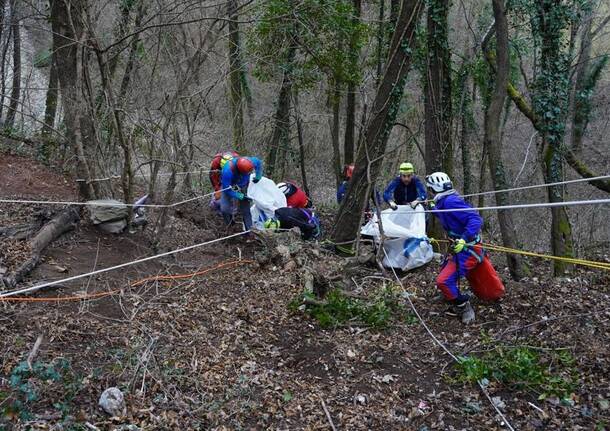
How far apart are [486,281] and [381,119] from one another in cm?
313

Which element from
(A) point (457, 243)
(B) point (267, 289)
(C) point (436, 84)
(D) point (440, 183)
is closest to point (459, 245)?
(A) point (457, 243)

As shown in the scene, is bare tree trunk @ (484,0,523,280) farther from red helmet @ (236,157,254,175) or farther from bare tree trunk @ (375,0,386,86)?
bare tree trunk @ (375,0,386,86)

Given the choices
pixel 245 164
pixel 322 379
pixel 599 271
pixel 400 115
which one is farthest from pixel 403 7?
pixel 400 115

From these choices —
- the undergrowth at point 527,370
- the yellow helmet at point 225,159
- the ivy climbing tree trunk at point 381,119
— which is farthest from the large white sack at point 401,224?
the undergrowth at point 527,370

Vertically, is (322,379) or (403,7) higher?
(403,7)

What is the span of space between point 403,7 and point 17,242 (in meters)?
5.91

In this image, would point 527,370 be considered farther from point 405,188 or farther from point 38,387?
point 405,188

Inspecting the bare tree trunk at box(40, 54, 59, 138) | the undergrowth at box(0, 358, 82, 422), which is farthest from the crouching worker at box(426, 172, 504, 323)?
the bare tree trunk at box(40, 54, 59, 138)

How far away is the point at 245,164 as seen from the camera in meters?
8.49

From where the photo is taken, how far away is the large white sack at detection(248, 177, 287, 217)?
29.5 ft

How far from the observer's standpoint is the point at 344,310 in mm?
5965

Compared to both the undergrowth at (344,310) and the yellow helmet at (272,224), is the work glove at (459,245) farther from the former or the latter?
the yellow helmet at (272,224)

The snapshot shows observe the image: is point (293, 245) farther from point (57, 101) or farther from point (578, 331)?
point (57, 101)

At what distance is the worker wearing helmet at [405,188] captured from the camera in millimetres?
9203
